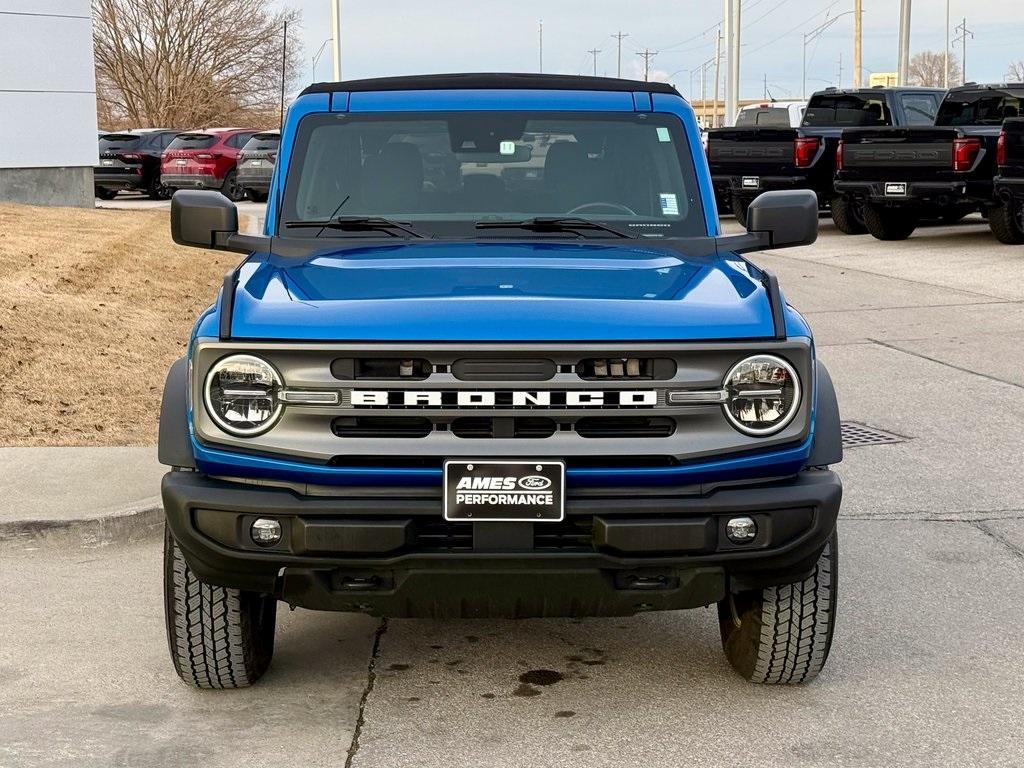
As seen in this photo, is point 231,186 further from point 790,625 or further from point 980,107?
point 790,625

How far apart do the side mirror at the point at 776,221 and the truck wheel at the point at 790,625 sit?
121 centimetres

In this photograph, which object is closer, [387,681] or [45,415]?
[387,681]

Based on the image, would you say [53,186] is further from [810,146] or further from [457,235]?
[457,235]

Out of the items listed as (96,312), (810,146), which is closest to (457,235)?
(96,312)

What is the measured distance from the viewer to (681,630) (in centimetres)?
532

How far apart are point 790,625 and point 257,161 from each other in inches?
1104

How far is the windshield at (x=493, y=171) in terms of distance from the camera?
5434 millimetres

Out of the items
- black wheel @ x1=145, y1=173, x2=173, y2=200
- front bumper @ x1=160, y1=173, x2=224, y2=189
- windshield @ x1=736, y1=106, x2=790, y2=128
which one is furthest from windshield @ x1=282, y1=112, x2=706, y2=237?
black wheel @ x1=145, y1=173, x2=173, y2=200

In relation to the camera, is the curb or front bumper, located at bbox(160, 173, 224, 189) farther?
front bumper, located at bbox(160, 173, 224, 189)

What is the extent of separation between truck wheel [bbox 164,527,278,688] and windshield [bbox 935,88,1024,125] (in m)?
17.8

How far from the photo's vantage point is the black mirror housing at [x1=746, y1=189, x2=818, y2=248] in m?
5.17

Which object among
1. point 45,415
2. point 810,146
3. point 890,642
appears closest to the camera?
point 890,642

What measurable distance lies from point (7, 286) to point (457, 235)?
26.2 ft

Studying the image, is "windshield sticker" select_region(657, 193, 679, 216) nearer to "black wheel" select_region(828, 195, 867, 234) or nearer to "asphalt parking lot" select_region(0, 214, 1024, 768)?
"asphalt parking lot" select_region(0, 214, 1024, 768)
